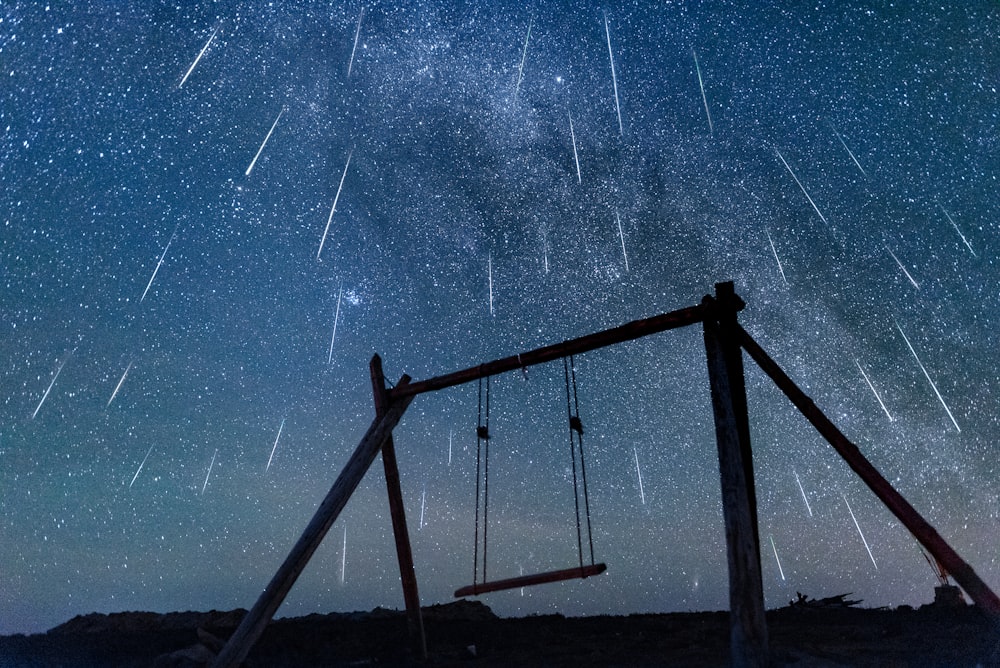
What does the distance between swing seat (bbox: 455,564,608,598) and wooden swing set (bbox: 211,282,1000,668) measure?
0.01 m

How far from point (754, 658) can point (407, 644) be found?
6.89 metres

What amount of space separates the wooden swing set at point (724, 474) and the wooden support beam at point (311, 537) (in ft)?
0.03

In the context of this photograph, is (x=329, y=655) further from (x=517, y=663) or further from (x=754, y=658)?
(x=754, y=658)

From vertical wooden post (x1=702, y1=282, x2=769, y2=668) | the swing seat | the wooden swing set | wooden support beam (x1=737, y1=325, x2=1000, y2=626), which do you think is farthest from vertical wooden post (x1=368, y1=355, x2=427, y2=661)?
wooden support beam (x1=737, y1=325, x2=1000, y2=626)

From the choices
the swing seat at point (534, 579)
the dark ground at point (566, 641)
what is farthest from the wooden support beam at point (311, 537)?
the dark ground at point (566, 641)

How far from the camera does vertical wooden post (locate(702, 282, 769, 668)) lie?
5.68 metres

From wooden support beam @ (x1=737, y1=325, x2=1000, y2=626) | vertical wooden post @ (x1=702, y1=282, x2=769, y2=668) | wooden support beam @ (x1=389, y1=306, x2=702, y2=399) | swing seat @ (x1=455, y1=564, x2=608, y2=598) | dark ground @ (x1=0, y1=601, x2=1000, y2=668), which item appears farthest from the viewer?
dark ground @ (x1=0, y1=601, x2=1000, y2=668)

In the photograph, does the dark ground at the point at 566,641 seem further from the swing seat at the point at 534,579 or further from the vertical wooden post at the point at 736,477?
Result: the vertical wooden post at the point at 736,477

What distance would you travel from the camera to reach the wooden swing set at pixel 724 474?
228 inches

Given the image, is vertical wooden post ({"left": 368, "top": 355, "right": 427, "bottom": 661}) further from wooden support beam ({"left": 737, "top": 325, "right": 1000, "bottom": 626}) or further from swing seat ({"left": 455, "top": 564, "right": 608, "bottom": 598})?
wooden support beam ({"left": 737, "top": 325, "right": 1000, "bottom": 626})

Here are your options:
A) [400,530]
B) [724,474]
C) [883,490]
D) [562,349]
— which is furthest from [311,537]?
[883,490]

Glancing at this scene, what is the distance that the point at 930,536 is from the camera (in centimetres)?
593

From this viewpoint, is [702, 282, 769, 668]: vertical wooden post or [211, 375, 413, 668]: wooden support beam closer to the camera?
[702, 282, 769, 668]: vertical wooden post

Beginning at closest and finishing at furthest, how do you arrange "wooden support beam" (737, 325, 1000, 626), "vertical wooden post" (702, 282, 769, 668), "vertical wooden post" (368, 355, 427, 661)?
1. "vertical wooden post" (702, 282, 769, 668)
2. "wooden support beam" (737, 325, 1000, 626)
3. "vertical wooden post" (368, 355, 427, 661)
